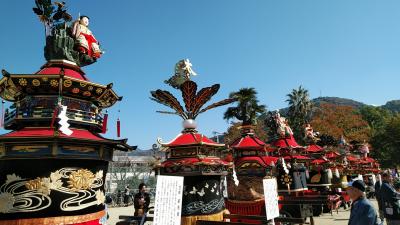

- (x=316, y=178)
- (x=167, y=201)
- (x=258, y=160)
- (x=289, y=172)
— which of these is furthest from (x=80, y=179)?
(x=316, y=178)

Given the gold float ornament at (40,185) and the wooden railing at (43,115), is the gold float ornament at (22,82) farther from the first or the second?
the gold float ornament at (40,185)

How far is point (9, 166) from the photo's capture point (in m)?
8.22

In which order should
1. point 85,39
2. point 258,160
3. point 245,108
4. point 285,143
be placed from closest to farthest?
point 85,39, point 258,160, point 245,108, point 285,143

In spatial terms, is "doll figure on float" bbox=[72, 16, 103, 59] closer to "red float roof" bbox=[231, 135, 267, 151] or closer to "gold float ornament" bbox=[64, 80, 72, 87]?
"gold float ornament" bbox=[64, 80, 72, 87]

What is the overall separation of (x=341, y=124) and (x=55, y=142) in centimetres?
5967

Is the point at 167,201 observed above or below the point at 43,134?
below

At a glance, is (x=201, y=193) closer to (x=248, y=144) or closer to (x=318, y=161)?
(x=248, y=144)

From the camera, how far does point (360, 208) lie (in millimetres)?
5414

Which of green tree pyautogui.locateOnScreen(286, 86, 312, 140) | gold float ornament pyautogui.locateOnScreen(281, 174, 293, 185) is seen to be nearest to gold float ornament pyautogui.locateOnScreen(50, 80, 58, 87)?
gold float ornament pyautogui.locateOnScreen(281, 174, 293, 185)

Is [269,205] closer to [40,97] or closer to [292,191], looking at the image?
[40,97]

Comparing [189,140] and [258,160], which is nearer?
[189,140]

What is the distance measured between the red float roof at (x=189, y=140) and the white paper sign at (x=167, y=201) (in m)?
3.92

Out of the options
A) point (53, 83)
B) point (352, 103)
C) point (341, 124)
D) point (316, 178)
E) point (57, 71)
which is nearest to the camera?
point (53, 83)

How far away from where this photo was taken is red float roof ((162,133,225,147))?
9602 mm
